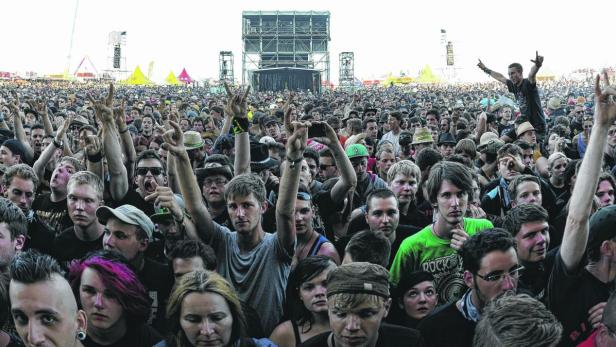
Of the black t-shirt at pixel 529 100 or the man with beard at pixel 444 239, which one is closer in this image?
the man with beard at pixel 444 239

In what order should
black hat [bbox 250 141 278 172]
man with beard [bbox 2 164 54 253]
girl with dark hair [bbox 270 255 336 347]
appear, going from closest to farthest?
girl with dark hair [bbox 270 255 336 347] < man with beard [bbox 2 164 54 253] < black hat [bbox 250 141 278 172]

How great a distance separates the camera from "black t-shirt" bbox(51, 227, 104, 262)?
453 centimetres

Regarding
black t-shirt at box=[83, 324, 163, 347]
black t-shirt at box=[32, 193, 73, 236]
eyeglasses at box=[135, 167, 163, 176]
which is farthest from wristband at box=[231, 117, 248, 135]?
black t-shirt at box=[83, 324, 163, 347]

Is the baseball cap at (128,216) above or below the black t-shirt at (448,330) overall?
above

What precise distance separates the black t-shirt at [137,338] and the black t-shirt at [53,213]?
7.51ft

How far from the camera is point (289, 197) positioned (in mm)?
4098

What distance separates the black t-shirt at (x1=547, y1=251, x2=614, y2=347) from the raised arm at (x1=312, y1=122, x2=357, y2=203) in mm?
2221

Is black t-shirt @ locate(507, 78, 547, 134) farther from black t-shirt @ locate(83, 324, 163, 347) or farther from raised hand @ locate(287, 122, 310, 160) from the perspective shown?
black t-shirt @ locate(83, 324, 163, 347)

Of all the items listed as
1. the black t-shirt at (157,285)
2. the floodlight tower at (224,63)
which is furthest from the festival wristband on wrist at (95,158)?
the floodlight tower at (224,63)

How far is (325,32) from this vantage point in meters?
62.1

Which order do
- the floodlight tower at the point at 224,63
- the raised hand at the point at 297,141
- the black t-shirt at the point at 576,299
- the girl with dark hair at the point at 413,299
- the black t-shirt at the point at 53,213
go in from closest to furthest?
the black t-shirt at the point at 576,299, the girl with dark hair at the point at 413,299, the raised hand at the point at 297,141, the black t-shirt at the point at 53,213, the floodlight tower at the point at 224,63

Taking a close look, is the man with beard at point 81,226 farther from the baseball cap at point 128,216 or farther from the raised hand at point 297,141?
the raised hand at point 297,141

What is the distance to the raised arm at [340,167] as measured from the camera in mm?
5141

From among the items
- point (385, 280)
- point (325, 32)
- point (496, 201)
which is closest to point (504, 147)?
point (496, 201)
